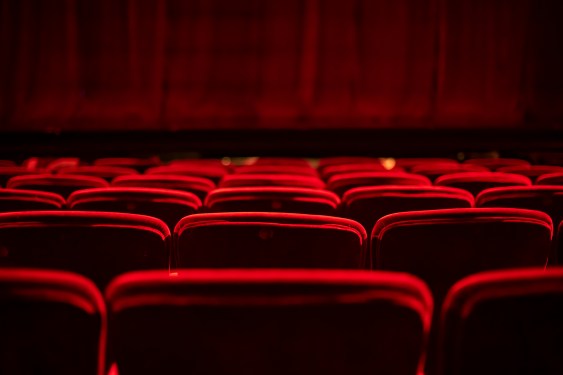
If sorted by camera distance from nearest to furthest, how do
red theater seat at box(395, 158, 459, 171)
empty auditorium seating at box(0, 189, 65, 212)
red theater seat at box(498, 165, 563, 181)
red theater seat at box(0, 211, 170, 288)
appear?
red theater seat at box(0, 211, 170, 288)
empty auditorium seating at box(0, 189, 65, 212)
red theater seat at box(498, 165, 563, 181)
red theater seat at box(395, 158, 459, 171)

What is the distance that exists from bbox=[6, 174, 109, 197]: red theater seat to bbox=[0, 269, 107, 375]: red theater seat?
1579 mm

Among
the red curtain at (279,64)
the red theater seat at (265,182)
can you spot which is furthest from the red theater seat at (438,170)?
the red curtain at (279,64)

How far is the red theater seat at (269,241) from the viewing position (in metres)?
1.35

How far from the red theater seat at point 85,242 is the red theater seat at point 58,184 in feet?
3.27

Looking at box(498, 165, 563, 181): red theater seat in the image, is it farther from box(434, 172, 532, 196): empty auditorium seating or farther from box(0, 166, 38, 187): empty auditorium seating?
box(0, 166, 38, 187): empty auditorium seating

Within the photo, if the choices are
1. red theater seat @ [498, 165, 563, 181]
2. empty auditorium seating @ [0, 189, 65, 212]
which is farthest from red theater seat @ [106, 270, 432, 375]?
red theater seat @ [498, 165, 563, 181]

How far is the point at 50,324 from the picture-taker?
88cm

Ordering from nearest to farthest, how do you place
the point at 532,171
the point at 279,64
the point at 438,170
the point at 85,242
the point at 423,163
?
the point at 85,242, the point at 532,171, the point at 438,170, the point at 423,163, the point at 279,64

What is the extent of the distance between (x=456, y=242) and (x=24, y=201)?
4.84 feet

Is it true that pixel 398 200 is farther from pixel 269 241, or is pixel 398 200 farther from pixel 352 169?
pixel 352 169

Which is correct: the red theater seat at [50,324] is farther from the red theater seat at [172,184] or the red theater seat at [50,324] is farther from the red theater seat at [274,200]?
the red theater seat at [172,184]

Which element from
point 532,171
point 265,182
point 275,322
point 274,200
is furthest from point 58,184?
point 532,171

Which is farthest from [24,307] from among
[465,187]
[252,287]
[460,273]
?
[465,187]

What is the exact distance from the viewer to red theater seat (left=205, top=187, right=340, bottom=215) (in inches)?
73.5
